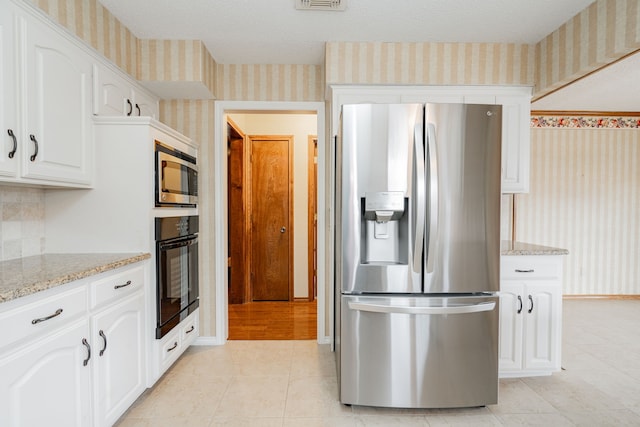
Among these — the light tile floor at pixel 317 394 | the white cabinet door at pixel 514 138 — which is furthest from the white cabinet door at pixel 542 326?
the white cabinet door at pixel 514 138

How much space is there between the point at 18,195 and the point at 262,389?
72.8 inches

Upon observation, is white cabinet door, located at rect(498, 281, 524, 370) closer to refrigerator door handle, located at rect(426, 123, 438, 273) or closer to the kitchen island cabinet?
the kitchen island cabinet

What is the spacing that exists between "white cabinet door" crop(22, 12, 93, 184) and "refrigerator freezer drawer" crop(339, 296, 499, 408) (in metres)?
1.69

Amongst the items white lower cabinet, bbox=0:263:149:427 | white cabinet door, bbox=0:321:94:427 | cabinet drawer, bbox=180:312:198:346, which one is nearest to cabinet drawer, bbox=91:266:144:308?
white lower cabinet, bbox=0:263:149:427

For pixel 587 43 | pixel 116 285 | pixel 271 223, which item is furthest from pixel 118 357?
pixel 587 43

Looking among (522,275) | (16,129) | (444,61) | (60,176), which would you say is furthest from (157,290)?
(444,61)

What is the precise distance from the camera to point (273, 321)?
141 inches

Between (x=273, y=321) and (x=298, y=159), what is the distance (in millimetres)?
2046

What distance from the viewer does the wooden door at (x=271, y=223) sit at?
435 centimetres

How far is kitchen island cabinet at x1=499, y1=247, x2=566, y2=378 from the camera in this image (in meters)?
2.27

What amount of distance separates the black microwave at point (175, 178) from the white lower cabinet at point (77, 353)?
491 mm

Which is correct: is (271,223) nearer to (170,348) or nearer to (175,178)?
(175,178)

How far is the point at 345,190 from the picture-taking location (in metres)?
1.86

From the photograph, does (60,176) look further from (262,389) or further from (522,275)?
(522,275)
